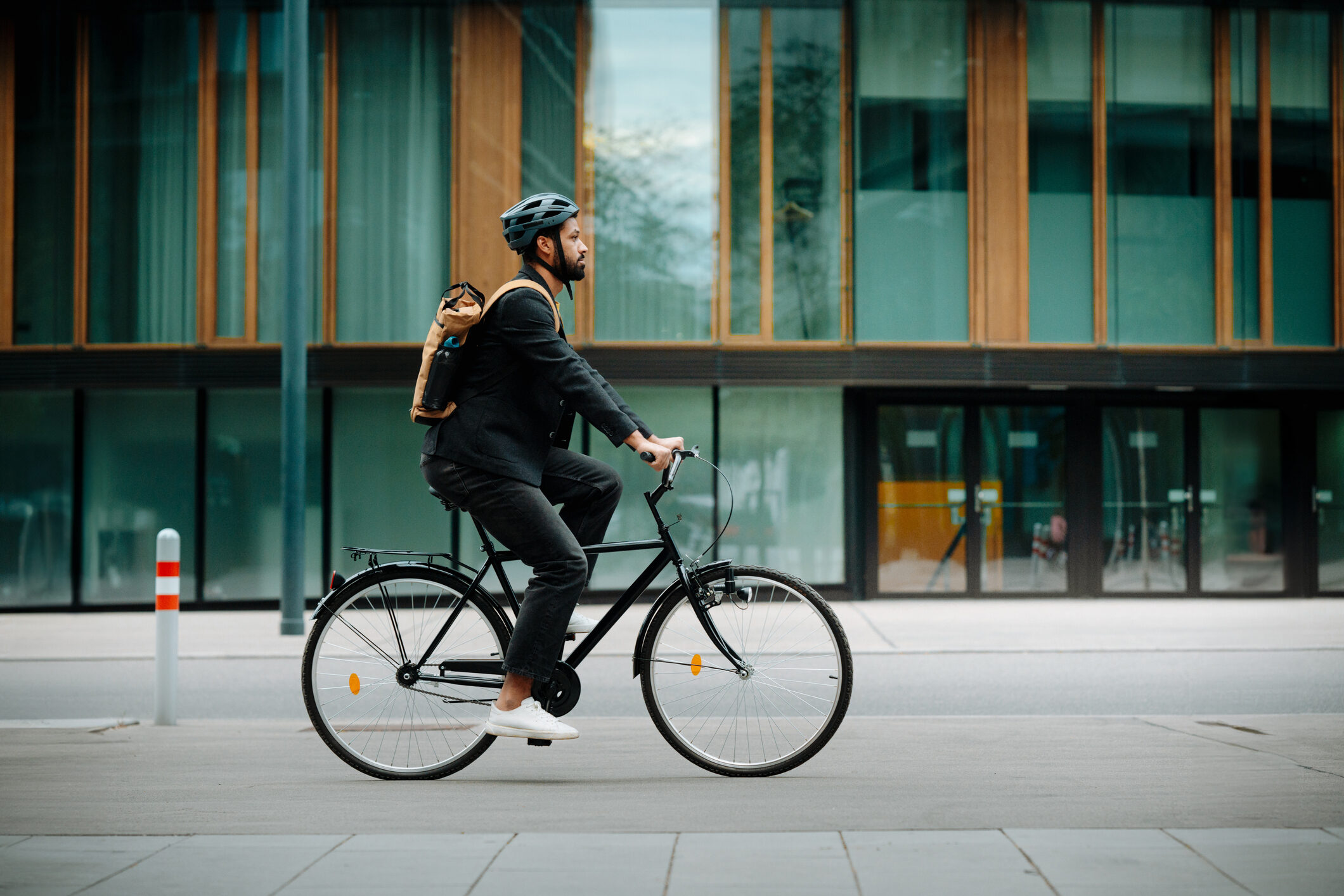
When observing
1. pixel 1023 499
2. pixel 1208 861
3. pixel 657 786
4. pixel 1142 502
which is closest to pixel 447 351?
pixel 657 786

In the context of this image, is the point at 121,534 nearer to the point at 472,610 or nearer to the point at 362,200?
the point at 362,200

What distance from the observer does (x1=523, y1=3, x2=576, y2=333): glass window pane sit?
15.1 meters

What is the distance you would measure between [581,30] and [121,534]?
27.5 ft

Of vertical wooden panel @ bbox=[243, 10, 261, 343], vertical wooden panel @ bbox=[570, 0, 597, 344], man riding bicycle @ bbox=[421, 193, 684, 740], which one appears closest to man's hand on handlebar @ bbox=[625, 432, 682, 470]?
man riding bicycle @ bbox=[421, 193, 684, 740]

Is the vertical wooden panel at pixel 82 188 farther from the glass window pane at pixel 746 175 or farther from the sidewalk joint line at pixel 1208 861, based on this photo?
the sidewalk joint line at pixel 1208 861

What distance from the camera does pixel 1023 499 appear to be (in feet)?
50.7

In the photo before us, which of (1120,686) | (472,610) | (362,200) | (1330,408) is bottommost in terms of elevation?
(1120,686)

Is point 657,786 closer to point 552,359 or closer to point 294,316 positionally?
point 552,359

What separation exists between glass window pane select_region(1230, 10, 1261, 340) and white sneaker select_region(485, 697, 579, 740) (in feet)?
45.2

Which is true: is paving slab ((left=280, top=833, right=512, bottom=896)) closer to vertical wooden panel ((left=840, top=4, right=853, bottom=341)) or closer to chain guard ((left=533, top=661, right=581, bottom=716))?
chain guard ((left=533, top=661, right=581, bottom=716))

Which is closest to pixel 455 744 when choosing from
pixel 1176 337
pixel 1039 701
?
pixel 1039 701

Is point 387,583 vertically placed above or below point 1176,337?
below

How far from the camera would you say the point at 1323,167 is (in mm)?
15734

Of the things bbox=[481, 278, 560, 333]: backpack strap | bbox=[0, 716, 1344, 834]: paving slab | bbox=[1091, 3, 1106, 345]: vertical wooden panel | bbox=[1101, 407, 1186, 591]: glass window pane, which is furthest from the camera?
bbox=[1101, 407, 1186, 591]: glass window pane
